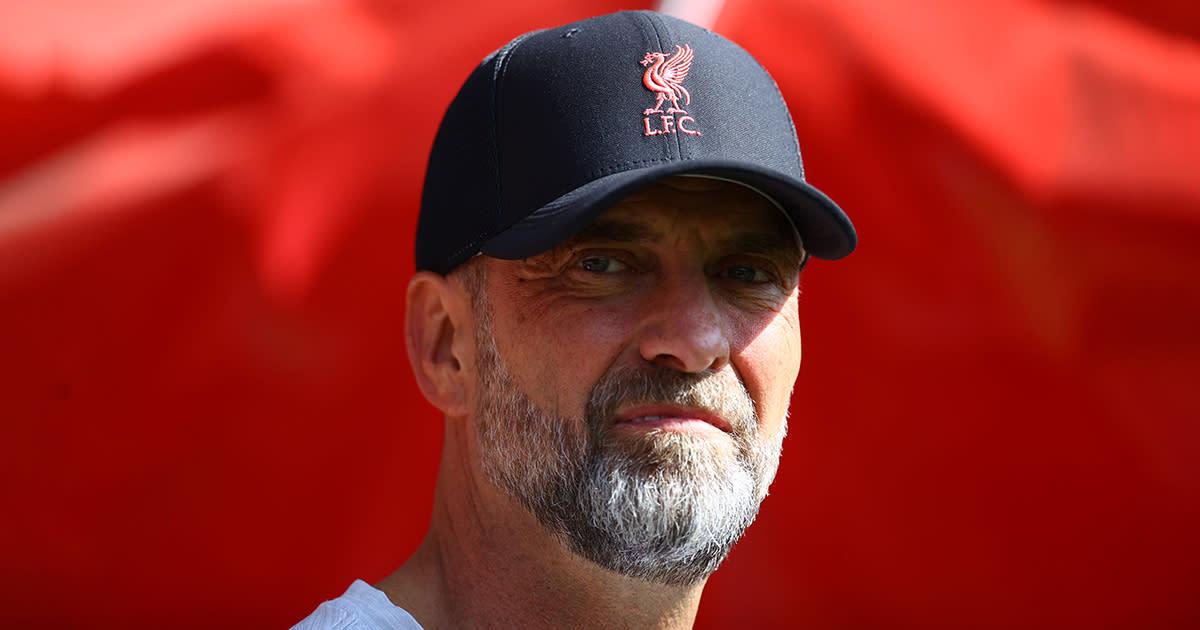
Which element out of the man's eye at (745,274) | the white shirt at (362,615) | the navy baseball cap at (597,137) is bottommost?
the white shirt at (362,615)

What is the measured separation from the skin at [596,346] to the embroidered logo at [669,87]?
9 centimetres

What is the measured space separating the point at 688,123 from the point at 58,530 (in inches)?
70.0

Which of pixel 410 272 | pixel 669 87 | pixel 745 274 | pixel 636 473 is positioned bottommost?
pixel 636 473

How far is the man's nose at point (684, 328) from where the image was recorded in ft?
5.26

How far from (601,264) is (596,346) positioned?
15cm

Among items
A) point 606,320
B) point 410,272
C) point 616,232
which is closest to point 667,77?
point 616,232

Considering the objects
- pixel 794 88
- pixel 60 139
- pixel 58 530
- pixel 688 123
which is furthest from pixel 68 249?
pixel 794 88

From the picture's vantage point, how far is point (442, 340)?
74.5 inches

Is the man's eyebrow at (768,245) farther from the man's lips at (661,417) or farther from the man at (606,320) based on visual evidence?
the man's lips at (661,417)

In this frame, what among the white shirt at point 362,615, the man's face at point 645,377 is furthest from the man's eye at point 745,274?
the white shirt at point 362,615

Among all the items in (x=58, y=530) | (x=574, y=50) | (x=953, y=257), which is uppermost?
(x=574, y=50)

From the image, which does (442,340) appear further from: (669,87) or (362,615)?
(669,87)

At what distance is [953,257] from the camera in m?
2.90

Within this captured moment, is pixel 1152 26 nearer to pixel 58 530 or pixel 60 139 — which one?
pixel 60 139
